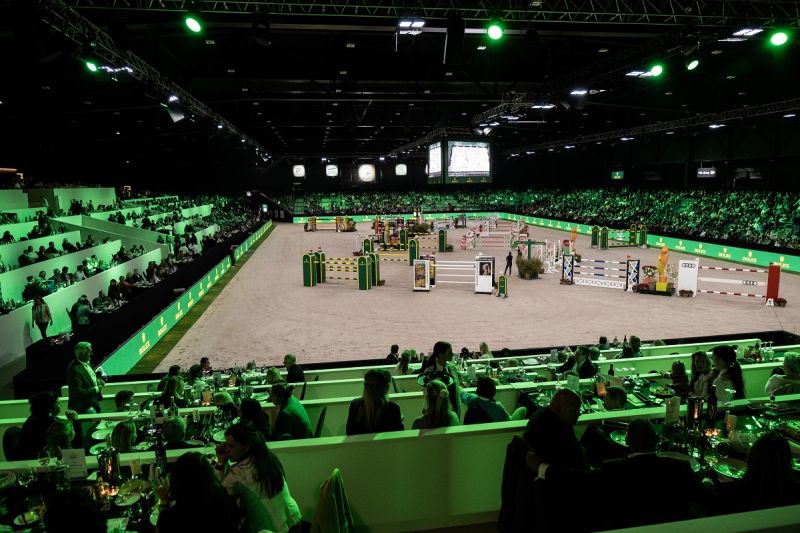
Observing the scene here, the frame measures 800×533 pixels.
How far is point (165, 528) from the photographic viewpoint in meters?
2.50

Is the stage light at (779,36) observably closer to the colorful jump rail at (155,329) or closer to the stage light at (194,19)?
the stage light at (194,19)

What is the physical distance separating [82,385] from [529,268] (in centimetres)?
1555

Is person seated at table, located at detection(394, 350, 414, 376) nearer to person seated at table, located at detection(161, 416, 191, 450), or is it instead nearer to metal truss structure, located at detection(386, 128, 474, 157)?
person seated at table, located at detection(161, 416, 191, 450)

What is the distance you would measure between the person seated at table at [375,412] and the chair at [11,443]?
2753 millimetres

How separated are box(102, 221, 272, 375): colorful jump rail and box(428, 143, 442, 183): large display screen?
9926 mm

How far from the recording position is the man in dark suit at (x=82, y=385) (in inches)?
223

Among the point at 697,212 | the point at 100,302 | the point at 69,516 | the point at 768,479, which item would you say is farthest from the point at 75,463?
the point at 697,212

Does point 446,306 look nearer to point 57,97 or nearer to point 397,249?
point 397,249

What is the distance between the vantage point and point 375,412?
4070 millimetres

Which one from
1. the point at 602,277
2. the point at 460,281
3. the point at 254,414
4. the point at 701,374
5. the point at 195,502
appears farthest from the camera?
the point at 460,281

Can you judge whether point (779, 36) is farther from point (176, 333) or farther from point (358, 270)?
point (176, 333)

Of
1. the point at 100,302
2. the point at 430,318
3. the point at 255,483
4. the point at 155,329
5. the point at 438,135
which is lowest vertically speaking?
the point at 430,318

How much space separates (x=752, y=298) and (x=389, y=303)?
1085 centimetres

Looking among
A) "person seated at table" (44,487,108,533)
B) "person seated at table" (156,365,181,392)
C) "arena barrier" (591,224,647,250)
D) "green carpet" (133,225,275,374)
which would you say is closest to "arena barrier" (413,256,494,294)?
"green carpet" (133,225,275,374)
